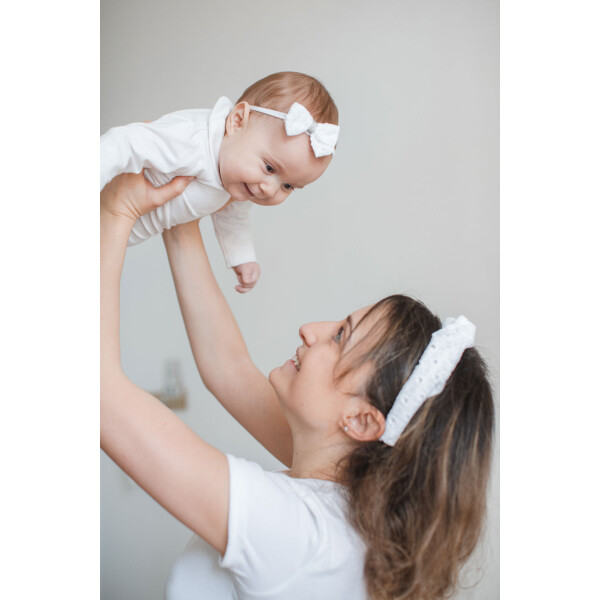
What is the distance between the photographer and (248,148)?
105cm

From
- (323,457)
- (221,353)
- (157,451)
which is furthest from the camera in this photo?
(221,353)

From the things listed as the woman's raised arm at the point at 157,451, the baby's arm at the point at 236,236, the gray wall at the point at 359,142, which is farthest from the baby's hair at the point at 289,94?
the gray wall at the point at 359,142

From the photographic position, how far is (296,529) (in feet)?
2.77

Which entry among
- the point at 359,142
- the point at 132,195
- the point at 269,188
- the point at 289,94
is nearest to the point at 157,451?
the point at 132,195

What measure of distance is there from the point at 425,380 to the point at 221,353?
517 mm

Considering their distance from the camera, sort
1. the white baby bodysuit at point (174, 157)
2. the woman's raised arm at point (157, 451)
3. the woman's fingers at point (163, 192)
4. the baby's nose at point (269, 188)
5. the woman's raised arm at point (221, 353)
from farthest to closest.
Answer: the woman's raised arm at point (221, 353), the baby's nose at point (269, 188), the woman's fingers at point (163, 192), the white baby bodysuit at point (174, 157), the woman's raised arm at point (157, 451)

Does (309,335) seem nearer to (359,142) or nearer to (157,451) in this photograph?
(157,451)

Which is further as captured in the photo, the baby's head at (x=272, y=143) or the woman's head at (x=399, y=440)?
the baby's head at (x=272, y=143)

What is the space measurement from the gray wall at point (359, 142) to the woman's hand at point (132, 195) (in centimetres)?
81

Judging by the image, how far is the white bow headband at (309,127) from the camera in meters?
1.04

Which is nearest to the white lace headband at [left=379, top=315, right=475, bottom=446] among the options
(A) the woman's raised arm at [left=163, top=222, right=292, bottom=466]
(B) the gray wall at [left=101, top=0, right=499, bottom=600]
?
(A) the woman's raised arm at [left=163, top=222, right=292, bottom=466]

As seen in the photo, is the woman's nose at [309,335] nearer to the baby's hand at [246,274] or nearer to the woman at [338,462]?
the woman at [338,462]
